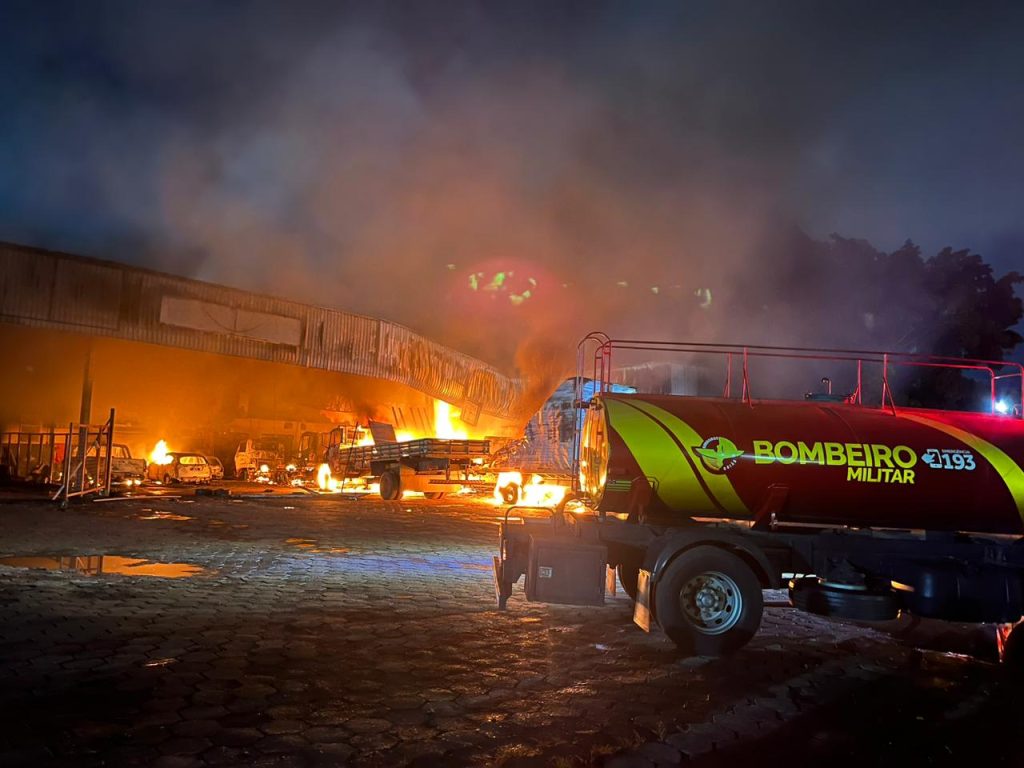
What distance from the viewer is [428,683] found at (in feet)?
16.8

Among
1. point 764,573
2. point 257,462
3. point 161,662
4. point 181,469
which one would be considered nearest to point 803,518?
point 764,573

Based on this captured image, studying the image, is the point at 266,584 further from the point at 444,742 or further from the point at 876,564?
the point at 876,564

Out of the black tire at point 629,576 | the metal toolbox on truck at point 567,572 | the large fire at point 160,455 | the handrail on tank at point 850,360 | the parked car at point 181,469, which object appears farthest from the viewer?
the large fire at point 160,455

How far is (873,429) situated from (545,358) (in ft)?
94.4

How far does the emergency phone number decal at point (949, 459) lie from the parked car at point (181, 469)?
92.7ft

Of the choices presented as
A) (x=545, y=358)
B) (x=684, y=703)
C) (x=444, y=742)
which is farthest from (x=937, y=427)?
(x=545, y=358)

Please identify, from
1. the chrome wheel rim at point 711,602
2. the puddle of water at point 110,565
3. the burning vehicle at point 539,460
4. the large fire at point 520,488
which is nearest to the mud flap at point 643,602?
the chrome wheel rim at point 711,602

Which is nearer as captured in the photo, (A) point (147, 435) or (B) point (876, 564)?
(B) point (876, 564)

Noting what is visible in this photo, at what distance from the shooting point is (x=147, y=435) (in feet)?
106

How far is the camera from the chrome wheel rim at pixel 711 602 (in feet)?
21.1

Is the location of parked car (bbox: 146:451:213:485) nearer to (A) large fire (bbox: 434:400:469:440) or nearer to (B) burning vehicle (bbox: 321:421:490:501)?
(B) burning vehicle (bbox: 321:421:490:501)

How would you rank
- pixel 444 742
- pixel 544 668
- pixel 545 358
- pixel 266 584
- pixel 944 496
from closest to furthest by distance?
pixel 444 742
pixel 544 668
pixel 944 496
pixel 266 584
pixel 545 358

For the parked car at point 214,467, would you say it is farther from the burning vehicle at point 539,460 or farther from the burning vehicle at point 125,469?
the burning vehicle at point 539,460

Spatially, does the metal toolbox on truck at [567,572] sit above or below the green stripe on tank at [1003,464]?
below
